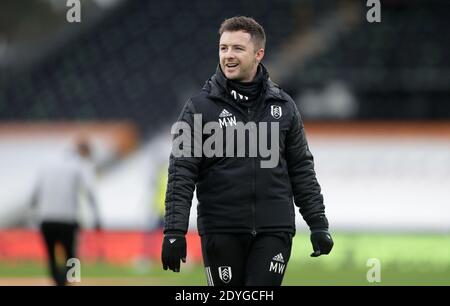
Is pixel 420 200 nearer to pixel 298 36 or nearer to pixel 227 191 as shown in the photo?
pixel 298 36

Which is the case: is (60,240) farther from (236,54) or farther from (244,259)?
(236,54)

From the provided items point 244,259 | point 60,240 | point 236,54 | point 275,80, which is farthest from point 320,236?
point 275,80

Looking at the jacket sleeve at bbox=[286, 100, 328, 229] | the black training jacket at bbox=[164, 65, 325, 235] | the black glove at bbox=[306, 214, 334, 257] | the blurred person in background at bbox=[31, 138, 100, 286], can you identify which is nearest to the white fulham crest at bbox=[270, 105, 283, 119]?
the black training jacket at bbox=[164, 65, 325, 235]

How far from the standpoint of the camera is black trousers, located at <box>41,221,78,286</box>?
12.9 metres

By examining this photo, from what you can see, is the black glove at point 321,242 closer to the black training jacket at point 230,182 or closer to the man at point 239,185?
the man at point 239,185

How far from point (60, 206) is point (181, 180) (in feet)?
20.7

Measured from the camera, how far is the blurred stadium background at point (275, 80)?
19.9 m

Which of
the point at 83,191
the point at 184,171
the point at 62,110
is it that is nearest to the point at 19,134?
the point at 62,110

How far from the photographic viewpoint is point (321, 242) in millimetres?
7258

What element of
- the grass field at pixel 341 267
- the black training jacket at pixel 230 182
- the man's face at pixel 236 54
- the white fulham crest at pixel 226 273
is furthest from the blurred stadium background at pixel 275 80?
the man's face at pixel 236 54

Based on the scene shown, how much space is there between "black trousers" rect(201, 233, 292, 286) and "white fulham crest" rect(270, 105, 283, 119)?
79cm

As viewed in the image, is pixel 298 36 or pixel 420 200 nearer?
pixel 420 200

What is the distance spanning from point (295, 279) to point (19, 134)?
9.61 meters

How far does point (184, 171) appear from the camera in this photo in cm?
698
